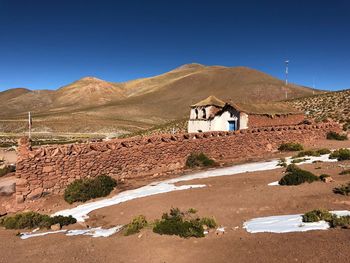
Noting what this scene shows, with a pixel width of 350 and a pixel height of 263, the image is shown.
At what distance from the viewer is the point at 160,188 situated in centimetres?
1609

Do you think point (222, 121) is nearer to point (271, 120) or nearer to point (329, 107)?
point (271, 120)

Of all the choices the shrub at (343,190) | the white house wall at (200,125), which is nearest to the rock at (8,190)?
the shrub at (343,190)

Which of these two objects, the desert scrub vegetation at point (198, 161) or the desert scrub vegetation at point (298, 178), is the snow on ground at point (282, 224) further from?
the desert scrub vegetation at point (198, 161)

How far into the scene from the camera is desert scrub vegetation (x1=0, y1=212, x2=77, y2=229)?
12.2 meters

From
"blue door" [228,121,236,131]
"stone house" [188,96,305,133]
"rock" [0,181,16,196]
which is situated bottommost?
"rock" [0,181,16,196]

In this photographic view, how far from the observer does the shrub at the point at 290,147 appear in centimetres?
2679

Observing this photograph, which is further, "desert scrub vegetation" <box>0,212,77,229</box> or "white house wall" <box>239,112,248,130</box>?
"white house wall" <box>239,112,248,130</box>

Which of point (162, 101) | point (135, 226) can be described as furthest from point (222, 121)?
point (162, 101)

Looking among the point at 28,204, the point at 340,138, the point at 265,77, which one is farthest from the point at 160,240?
the point at 265,77

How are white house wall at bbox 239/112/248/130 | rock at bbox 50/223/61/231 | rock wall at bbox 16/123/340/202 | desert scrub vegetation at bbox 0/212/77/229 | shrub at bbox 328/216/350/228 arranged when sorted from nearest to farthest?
1. shrub at bbox 328/216/350/228
2. rock at bbox 50/223/61/231
3. desert scrub vegetation at bbox 0/212/77/229
4. rock wall at bbox 16/123/340/202
5. white house wall at bbox 239/112/248/130

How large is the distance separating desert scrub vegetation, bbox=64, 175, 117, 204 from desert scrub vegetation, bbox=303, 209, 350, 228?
917 cm

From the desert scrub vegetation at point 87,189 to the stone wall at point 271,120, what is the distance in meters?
19.8

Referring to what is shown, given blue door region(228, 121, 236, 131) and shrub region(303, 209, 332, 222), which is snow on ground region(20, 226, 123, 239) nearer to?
shrub region(303, 209, 332, 222)

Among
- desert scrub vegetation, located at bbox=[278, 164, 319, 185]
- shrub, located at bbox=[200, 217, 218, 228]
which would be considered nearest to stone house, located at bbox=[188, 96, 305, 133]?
desert scrub vegetation, located at bbox=[278, 164, 319, 185]
